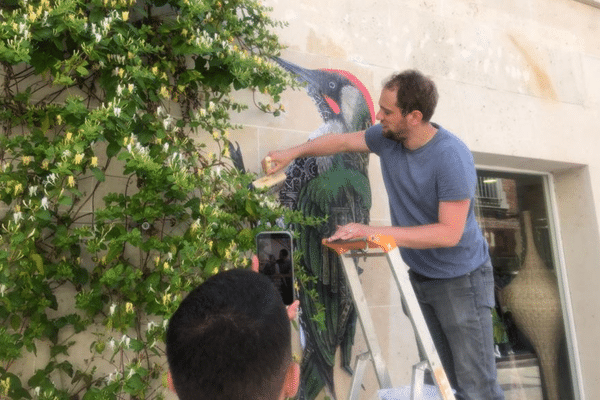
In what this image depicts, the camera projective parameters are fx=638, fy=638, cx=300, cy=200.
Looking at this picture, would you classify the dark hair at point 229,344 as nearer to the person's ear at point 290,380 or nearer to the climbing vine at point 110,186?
the person's ear at point 290,380

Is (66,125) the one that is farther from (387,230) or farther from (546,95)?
(546,95)

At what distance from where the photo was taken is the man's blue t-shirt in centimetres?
266

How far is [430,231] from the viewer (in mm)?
2545

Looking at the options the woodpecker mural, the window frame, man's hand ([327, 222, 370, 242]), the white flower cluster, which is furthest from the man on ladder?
the window frame

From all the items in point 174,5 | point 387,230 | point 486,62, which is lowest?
point 387,230

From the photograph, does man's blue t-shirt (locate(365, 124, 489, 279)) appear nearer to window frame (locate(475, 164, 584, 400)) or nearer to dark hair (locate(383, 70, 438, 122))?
dark hair (locate(383, 70, 438, 122))

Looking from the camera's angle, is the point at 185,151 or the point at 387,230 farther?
the point at 185,151

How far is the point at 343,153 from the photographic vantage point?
3.46 m

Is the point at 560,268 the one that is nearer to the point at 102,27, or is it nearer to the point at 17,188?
the point at 102,27

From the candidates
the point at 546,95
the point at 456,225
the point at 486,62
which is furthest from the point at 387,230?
the point at 546,95

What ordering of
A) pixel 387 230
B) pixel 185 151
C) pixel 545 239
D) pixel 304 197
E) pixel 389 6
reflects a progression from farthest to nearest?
pixel 545 239, pixel 389 6, pixel 304 197, pixel 185 151, pixel 387 230

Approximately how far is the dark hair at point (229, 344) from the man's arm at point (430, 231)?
4.29ft

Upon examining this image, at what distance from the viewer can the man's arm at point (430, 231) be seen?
246 centimetres

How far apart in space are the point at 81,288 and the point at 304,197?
1.20 meters
